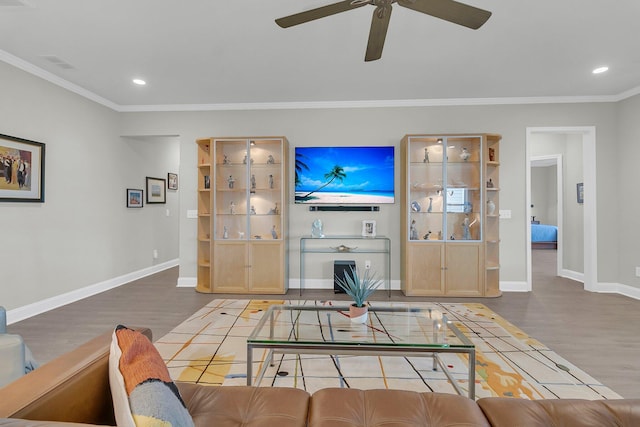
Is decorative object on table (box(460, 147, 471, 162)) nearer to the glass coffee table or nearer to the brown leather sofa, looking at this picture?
the glass coffee table

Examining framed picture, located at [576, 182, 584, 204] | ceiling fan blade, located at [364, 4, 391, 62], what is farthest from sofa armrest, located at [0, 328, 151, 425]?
framed picture, located at [576, 182, 584, 204]

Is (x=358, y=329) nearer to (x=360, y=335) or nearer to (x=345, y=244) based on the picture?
(x=360, y=335)

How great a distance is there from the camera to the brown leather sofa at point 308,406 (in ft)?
3.22

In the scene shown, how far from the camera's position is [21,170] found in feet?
11.6

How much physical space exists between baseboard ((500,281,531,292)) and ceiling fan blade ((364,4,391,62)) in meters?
3.81

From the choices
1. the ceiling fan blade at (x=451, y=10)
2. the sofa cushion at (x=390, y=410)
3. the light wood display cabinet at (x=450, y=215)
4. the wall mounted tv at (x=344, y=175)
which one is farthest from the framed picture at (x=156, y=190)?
the sofa cushion at (x=390, y=410)

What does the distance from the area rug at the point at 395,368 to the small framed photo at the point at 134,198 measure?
3073 millimetres

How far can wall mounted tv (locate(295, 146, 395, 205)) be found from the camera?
477cm

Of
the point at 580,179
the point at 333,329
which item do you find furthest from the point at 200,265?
the point at 580,179

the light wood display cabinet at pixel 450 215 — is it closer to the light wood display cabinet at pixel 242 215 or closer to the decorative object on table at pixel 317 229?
the decorative object on table at pixel 317 229

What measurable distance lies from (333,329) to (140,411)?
143 centimetres

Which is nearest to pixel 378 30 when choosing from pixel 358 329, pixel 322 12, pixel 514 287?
pixel 322 12

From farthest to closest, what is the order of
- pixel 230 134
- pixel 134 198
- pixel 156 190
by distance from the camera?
pixel 156 190, pixel 134 198, pixel 230 134

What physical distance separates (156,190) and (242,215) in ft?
7.69
